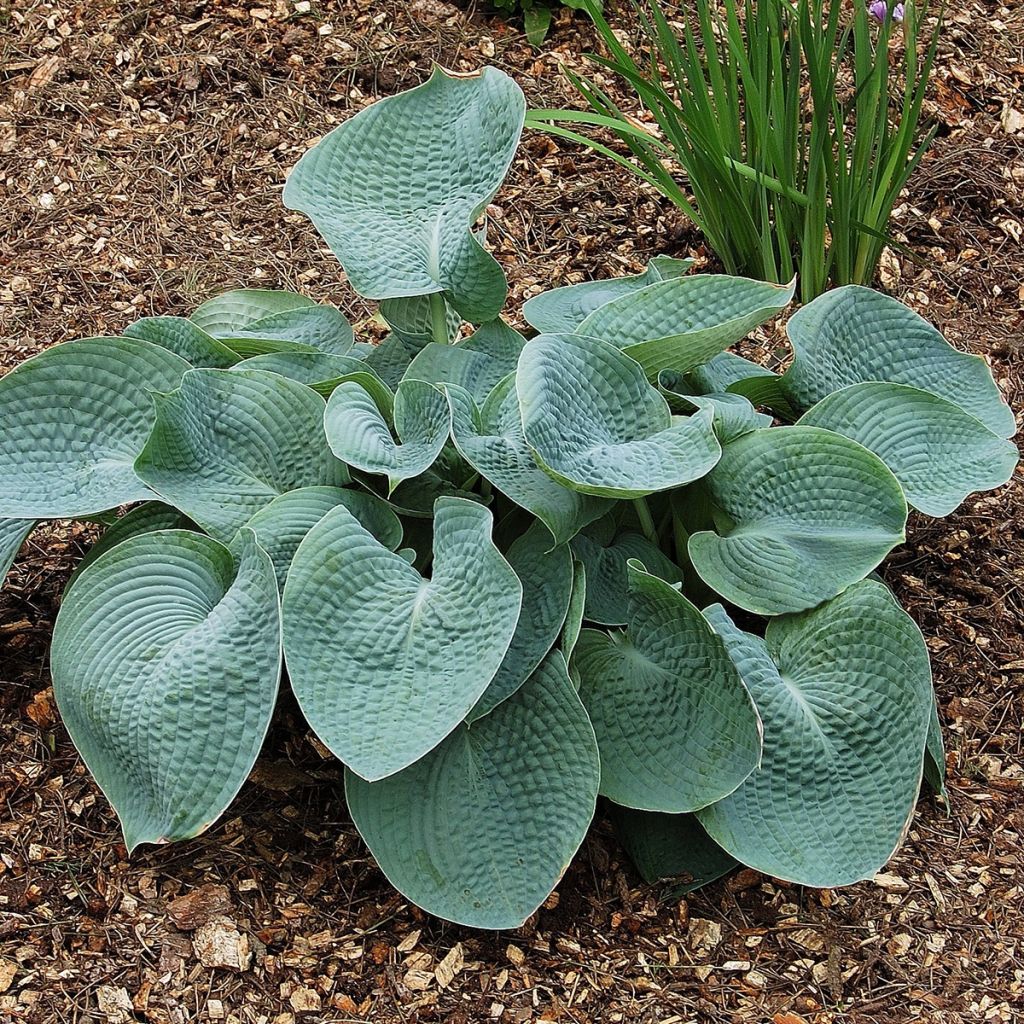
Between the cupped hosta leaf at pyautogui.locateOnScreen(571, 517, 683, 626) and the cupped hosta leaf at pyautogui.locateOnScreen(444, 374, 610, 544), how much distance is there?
0.12 m

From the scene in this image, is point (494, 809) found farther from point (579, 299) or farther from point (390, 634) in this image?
point (579, 299)

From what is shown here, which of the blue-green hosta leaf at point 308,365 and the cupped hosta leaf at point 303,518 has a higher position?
the blue-green hosta leaf at point 308,365

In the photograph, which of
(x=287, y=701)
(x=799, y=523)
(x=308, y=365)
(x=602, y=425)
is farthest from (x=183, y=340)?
(x=799, y=523)

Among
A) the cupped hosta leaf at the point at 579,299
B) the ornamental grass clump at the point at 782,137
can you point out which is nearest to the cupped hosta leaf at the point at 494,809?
the cupped hosta leaf at the point at 579,299

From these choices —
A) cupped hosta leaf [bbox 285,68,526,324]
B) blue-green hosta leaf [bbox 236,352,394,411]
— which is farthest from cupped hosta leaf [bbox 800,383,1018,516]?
blue-green hosta leaf [bbox 236,352,394,411]

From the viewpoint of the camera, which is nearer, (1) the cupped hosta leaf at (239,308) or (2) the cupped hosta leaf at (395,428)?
(2) the cupped hosta leaf at (395,428)

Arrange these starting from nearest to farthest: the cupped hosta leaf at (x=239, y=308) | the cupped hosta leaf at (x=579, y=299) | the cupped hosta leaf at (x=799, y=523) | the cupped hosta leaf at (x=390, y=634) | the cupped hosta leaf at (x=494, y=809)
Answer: the cupped hosta leaf at (x=390, y=634), the cupped hosta leaf at (x=494, y=809), the cupped hosta leaf at (x=799, y=523), the cupped hosta leaf at (x=579, y=299), the cupped hosta leaf at (x=239, y=308)

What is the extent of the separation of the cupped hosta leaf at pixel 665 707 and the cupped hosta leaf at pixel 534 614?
9 cm

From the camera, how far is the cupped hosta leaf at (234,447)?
1.59 m

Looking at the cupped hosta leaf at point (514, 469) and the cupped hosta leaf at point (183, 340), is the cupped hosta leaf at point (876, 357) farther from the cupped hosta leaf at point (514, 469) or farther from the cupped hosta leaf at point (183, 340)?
the cupped hosta leaf at point (183, 340)

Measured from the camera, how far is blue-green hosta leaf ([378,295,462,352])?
1.95 m

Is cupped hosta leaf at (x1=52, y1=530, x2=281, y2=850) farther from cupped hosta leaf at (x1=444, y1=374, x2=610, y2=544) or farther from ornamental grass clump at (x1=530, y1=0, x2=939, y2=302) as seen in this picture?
ornamental grass clump at (x1=530, y1=0, x2=939, y2=302)

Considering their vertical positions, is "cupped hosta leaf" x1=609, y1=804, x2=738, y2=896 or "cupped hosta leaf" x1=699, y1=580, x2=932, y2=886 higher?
"cupped hosta leaf" x1=699, y1=580, x2=932, y2=886

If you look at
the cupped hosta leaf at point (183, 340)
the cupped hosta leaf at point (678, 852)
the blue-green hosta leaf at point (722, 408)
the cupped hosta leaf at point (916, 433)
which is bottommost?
the cupped hosta leaf at point (678, 852)
